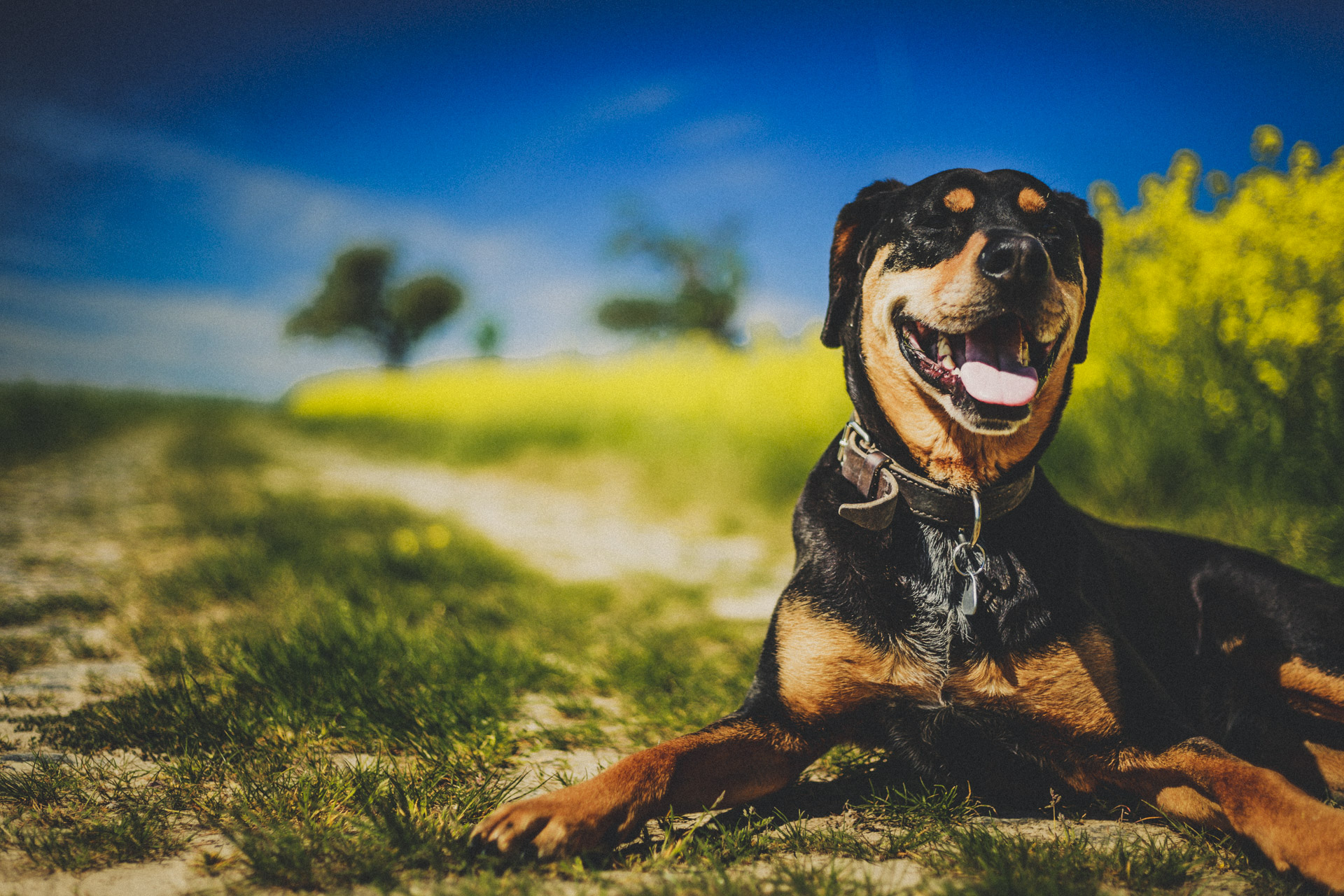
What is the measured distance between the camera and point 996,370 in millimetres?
1945

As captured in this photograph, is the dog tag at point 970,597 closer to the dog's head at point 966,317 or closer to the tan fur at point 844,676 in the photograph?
the tan fur at point 844,676

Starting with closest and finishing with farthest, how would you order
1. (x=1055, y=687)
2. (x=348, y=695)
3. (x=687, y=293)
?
1. (x=1055, y=687)
2. (x=348, y=695)
3. (x=687, y=293)

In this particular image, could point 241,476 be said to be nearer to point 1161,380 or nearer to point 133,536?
point 133,536

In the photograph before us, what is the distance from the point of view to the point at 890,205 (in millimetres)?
2279

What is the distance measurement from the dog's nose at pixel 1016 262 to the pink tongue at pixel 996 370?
0.19 meters

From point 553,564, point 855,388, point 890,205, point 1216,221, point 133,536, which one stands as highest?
point 1216,221

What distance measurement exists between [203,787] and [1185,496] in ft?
18.0

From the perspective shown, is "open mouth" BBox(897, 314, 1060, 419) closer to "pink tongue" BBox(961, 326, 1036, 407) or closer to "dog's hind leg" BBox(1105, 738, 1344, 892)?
"pink tongue" BBox(961, 326, 1036, 407)

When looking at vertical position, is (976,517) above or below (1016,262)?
below

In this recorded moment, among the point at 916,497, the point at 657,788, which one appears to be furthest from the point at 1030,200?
the point at 657,788

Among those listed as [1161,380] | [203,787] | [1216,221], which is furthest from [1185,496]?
[203,787]

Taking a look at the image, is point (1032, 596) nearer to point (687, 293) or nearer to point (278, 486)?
point (278, 486)

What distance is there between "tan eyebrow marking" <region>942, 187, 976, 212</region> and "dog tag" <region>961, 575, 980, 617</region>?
43.3 inches

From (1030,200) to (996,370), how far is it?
2.09 feet
